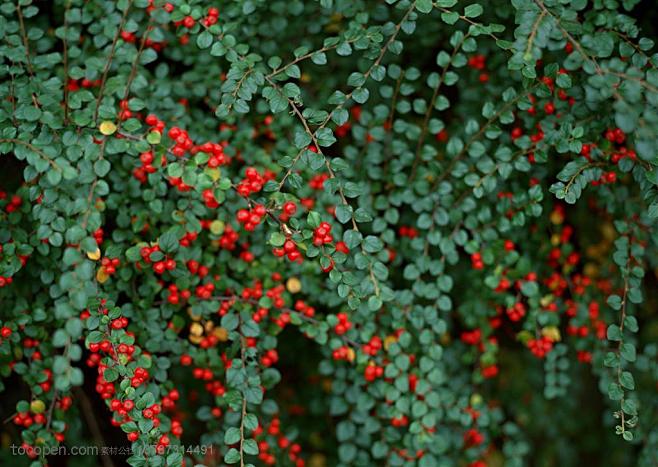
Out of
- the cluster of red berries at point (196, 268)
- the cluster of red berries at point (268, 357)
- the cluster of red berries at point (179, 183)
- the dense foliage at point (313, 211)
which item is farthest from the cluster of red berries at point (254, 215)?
the cluster of red berries at point (268, 357)

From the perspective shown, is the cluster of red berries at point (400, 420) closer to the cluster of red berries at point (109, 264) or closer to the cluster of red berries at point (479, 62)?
the cluster of red berries at point (109, 264)

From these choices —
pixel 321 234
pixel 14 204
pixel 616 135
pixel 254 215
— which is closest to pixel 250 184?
pixel 254 215

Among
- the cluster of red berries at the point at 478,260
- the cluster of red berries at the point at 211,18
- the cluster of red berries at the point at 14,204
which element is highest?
the cluster of red berries at the point at 211,18

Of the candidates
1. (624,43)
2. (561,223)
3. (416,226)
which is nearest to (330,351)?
(416,226)

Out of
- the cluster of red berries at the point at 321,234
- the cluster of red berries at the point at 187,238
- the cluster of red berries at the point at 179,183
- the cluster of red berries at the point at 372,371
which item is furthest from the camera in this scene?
the cluster of red berries at the point at 372,371

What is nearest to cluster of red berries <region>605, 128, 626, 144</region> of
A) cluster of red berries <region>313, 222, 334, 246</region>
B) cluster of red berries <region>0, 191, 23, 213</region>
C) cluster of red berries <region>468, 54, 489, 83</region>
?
cluster of red berries <region>468, 54, 489, 83</region>

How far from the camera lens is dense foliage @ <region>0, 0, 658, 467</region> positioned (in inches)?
48.4

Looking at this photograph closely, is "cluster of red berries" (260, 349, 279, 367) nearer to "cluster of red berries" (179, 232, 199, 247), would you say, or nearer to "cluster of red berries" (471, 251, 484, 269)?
"cluster of red berries" (179, 232, 199, 247)

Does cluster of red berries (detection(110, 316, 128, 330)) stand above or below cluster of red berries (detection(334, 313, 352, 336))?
above

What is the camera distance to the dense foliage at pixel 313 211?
1.23m

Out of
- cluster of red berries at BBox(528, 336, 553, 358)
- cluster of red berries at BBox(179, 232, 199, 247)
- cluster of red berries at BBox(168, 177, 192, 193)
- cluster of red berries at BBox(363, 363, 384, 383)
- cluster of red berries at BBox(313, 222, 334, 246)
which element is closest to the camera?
cluster of red berries at BBox(313, 222, 334, 246)

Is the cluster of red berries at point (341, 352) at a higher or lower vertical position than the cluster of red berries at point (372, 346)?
lower

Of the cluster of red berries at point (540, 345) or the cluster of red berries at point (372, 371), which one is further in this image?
the cluster of red berries at point (540, 345)

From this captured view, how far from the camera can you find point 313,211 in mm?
1245
